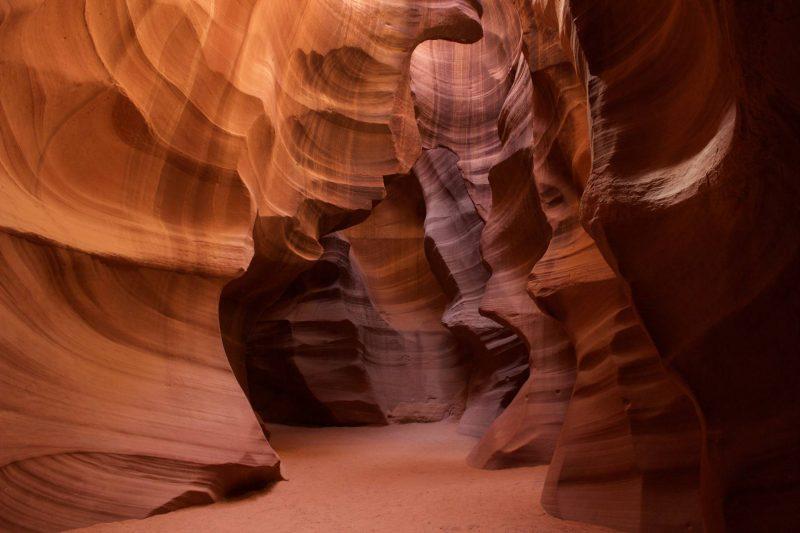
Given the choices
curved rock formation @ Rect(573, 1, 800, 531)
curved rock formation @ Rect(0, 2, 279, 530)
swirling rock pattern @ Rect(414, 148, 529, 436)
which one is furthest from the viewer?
swirling rock pattern @ Rect(414, 148, 529, 436)

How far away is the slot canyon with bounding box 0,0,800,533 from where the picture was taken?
7.10ft

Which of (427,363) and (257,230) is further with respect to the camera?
(427,363)

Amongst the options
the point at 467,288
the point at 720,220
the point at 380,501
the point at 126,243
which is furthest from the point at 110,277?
the point at 467,288

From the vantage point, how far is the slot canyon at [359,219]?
2.16 meters

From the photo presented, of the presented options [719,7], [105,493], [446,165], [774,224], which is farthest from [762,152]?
[446,165]

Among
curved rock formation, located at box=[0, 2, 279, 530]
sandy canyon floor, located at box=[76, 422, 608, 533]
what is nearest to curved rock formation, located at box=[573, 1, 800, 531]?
sandy canyon floor, located at box=[76, 422, 608, 533]

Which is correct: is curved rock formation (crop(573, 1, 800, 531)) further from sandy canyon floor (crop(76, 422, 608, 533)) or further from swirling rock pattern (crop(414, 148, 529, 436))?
swirling rock pattern (crop(414, 148, 529, 436))

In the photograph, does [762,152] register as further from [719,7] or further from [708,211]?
[719,7]

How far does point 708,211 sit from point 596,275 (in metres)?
2.28

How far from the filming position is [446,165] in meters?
12.4

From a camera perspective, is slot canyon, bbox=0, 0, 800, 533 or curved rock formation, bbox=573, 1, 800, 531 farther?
slot canyon, bbox=0, 0, 800, 533

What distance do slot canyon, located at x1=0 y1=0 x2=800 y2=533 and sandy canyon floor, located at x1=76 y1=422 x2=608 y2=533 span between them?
0.12ft

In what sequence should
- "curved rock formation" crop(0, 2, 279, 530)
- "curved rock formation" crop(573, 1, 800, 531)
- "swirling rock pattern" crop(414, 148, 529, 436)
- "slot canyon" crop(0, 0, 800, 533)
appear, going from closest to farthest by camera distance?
"curved rock formation" crop(573, 1, 800, 531)
"slot canyon" crop(0, 0, 800, 533)
"curved rock formation" crop(0, 2, 279, 530)
"swirling rock pattern" crop(414, 148, 529, 436)

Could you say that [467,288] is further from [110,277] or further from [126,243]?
[110,277]
